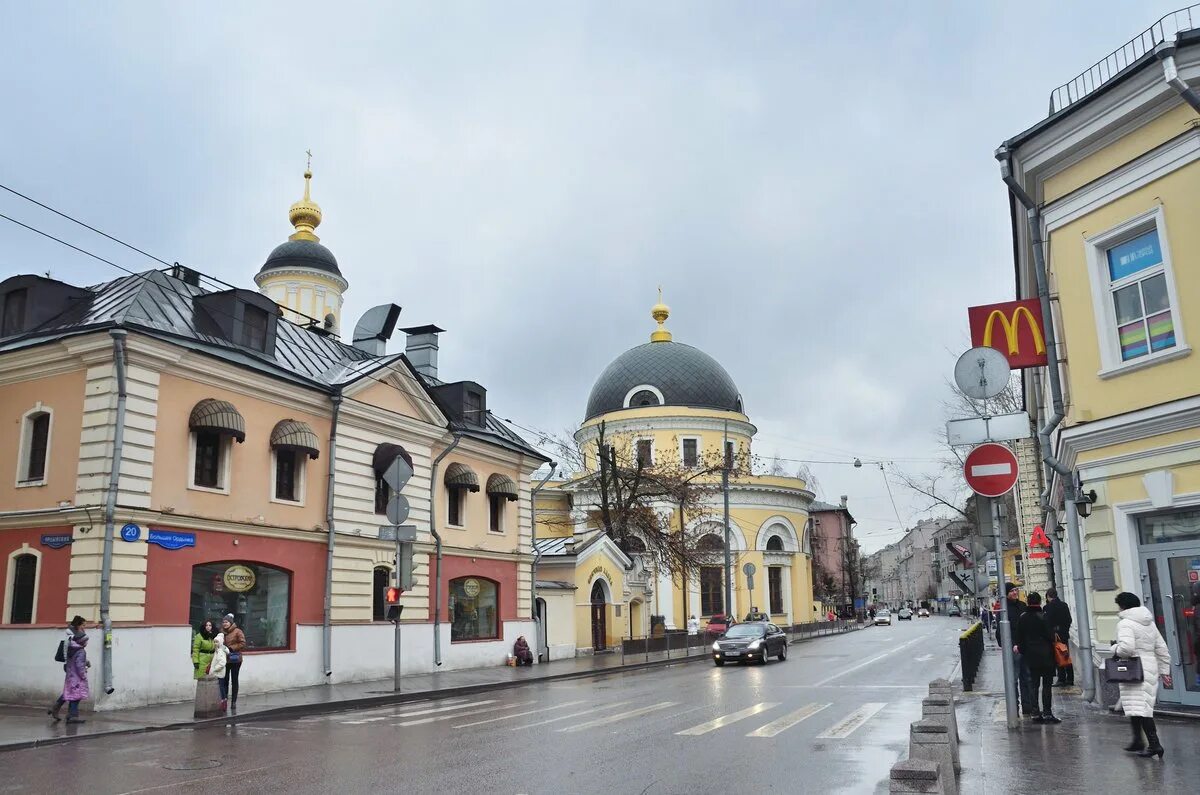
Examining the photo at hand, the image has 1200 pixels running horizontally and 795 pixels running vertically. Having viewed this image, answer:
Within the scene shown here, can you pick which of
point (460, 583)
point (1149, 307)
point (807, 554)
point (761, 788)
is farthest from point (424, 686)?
point (807, 554)

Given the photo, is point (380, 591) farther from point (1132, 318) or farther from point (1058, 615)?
point (1132, 318)

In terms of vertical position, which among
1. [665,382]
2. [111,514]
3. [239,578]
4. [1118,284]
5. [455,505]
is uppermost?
[665,382]

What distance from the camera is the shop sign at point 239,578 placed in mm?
20859

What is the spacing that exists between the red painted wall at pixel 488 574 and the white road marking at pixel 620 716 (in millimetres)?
11563

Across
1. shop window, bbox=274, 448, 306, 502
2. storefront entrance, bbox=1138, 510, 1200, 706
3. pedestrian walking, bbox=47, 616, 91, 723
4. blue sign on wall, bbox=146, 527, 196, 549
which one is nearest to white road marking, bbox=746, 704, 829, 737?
storefront entrance, bbox=1138, 510, 1200, 706

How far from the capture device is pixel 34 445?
1980 cm

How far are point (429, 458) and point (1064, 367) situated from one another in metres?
18.1

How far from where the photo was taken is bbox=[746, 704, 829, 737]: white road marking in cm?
1301

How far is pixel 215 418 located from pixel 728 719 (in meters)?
12.3

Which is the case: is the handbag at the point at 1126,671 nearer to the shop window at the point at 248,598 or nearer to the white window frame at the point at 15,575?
the shop window at the point at 248,598

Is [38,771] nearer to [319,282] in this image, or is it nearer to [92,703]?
[92,703]

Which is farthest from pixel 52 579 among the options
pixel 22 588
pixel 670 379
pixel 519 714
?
pixel 670 379

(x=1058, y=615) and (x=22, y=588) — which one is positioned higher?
(x=22, y=588)

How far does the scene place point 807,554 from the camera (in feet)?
209
